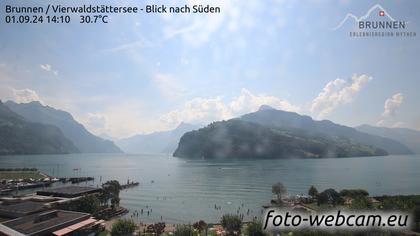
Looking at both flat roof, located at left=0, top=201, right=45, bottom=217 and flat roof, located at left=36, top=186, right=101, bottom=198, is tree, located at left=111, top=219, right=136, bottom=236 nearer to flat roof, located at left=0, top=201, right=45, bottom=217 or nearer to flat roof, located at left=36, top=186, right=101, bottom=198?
flat roof, located at left=0, top=201, right=45, bottom=217

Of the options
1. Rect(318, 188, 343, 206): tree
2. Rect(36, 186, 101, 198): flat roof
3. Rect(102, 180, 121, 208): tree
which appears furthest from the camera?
Rect(36, 186, 101, 198): flat roof

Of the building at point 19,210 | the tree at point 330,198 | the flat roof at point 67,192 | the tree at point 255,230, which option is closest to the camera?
the tree at point 255,230

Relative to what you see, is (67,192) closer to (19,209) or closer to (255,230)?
(19,209)

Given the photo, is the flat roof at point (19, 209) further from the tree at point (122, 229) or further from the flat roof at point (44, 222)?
the tree at point (122, 229)

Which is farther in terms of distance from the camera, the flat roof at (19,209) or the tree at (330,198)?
the tree at (330,198)

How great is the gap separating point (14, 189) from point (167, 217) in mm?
81942

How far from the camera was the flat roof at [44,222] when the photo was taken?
5522cm

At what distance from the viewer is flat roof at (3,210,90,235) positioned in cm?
5522

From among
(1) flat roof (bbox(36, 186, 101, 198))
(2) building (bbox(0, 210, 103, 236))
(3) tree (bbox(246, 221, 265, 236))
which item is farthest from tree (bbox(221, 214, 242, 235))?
(1) flat roof (bbox(36, 186, 101, 198))

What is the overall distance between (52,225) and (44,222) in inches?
114

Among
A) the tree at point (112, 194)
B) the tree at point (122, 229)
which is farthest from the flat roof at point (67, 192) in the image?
the tree at point (122, 229)

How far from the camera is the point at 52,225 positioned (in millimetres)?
57781

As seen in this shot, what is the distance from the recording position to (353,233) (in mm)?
43156

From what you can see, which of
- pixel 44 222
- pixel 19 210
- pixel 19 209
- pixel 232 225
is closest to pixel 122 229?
pixel 44 222
